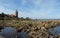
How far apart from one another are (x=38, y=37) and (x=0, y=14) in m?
40.8

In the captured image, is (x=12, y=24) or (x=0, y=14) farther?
(x=0, y=14)

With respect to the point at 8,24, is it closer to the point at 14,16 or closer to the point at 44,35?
the point at 14,16

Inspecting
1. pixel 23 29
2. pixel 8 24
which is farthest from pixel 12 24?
pixel 23 29

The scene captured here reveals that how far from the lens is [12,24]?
42.7 m

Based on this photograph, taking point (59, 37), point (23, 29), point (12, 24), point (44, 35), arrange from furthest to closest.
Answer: point (12, 24) → point (23, 29) → point (44, 35) → point (59, 37)

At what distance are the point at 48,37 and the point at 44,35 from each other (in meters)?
1.04

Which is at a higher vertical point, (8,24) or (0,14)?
(0,14)

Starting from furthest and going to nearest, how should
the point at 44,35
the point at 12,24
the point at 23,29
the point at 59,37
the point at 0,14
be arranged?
the point at 0,14, the point at 12,24, the point at 23,29, the point at 44,35, the point at 59,37

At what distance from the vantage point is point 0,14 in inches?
2249

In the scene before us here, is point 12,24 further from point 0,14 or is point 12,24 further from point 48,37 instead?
point 48,37

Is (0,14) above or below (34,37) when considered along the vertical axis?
above

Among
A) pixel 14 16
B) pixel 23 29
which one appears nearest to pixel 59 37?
pixel 23 29

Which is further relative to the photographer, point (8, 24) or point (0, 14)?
point (0, 14)

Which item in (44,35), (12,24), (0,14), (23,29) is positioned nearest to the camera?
(44,35)
